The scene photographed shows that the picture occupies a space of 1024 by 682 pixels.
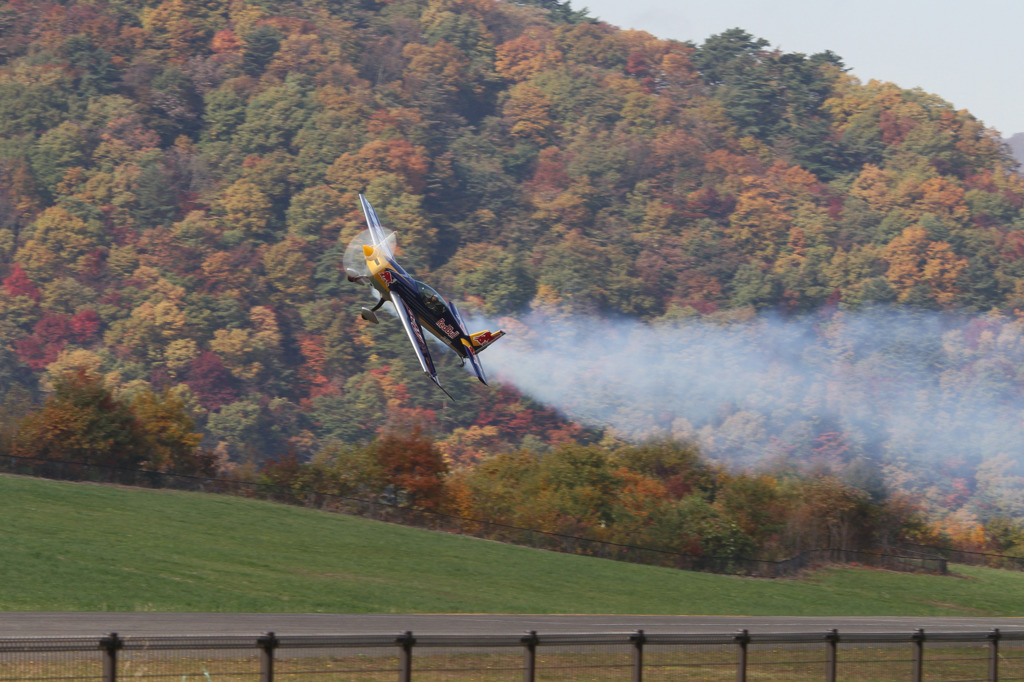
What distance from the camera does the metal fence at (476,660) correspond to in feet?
67.1

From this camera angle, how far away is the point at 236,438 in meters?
174

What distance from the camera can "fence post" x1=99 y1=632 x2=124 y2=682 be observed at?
19.4 metres

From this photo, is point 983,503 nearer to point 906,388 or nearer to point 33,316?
point 906,388

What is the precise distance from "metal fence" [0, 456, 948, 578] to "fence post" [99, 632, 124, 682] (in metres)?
63.0

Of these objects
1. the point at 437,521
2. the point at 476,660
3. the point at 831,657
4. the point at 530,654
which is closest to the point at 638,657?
the point at 530,654

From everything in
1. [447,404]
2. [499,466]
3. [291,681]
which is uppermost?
[447,404]

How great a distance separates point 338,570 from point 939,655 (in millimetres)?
35729

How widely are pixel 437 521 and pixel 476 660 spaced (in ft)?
187

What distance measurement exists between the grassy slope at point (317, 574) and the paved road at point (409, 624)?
2.49m

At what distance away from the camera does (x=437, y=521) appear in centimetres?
8450

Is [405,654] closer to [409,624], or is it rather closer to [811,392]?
[409,624]

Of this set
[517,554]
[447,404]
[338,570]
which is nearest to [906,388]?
[447,404]

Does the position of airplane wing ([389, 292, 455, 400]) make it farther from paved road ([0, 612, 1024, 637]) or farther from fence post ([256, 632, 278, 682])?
fence post ([256, 632, 278, 682])

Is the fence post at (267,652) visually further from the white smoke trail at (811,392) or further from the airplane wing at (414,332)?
the white smoke trail at (811,392)
